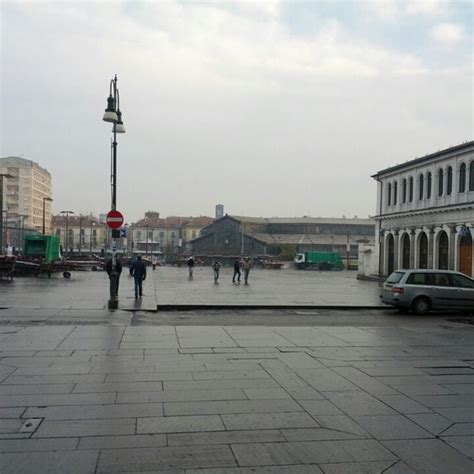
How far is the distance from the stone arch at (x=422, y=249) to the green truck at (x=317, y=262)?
4318cm

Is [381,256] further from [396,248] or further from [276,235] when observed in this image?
[276,235]

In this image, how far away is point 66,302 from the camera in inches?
810

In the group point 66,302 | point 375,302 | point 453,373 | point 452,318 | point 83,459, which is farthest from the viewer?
point 375,302

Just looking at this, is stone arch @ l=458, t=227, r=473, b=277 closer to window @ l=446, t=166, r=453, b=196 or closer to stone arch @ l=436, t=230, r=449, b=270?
stone arch @ l=436, t=230, r=449, b=270

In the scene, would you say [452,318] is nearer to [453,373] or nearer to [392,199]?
[453,373]

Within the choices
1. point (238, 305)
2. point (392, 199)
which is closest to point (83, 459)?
point (238, 305)

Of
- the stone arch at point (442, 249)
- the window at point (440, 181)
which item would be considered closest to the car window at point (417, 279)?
the stone arch at point (442, 249)

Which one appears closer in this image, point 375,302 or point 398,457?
point 398,457

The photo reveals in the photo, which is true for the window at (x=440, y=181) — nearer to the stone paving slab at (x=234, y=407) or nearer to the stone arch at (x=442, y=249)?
the stone arch at (x=442, y=249)

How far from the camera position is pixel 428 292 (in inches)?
789

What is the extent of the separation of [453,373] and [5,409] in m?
6.88

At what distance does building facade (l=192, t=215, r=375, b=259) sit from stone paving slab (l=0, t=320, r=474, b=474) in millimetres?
110146

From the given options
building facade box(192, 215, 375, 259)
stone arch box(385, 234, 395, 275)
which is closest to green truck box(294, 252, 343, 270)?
building facade box(192, 215, 375, 259)

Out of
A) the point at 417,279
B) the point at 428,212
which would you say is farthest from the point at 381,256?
the point at 417,279
